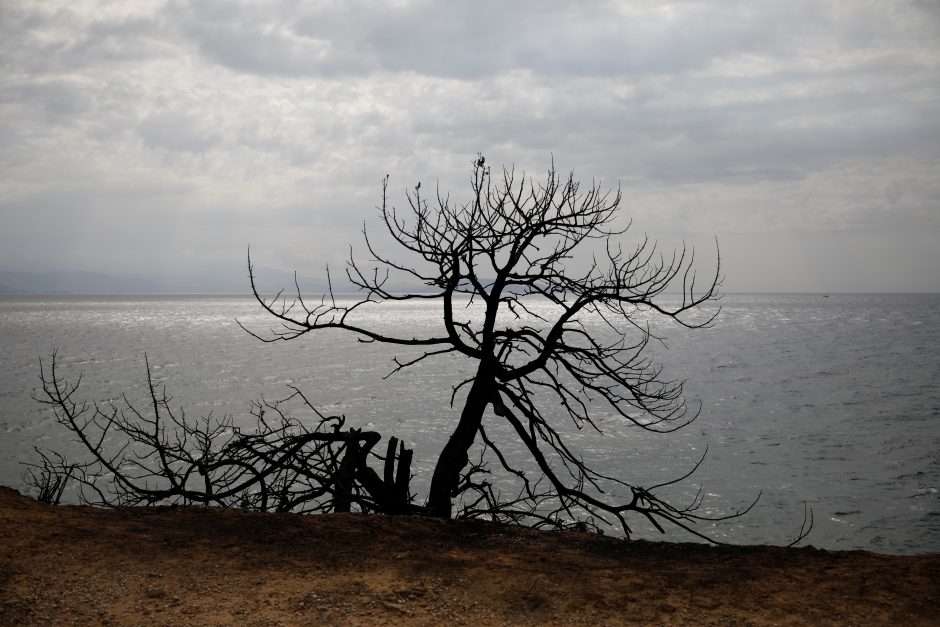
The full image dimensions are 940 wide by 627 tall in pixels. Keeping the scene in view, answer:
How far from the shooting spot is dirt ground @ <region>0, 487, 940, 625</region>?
5.35m

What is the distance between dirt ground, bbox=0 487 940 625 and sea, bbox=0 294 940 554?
2.59 m

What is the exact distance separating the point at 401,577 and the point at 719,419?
104 feet

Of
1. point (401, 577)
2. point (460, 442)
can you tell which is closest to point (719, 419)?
point (460, 442)

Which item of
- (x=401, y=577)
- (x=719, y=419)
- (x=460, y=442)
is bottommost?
(x=719, y=419)

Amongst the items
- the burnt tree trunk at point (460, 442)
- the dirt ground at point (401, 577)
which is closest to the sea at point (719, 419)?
the burnt tree trunk at point (460, 442)

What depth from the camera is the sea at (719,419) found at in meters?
20.7

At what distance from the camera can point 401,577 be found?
19.8 feet

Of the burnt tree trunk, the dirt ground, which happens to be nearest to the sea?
the burnt tree trunk

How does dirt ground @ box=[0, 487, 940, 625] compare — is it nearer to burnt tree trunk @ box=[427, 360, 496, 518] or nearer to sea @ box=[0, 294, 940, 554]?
burnt tree trunk @ box=[427, 360, 496, 518]

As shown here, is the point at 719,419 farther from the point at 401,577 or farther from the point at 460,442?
the point at 401,577

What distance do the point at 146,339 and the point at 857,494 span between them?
265 feet

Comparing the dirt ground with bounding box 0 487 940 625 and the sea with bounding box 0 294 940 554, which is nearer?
the dirt ground with bounding box 0 487 940 625

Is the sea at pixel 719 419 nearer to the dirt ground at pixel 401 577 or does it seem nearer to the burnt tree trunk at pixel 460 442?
the burnt tree trunk at pixel 460 442

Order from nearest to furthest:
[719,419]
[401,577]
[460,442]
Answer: [401,577] < [460,442] < [719,419]
